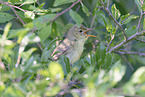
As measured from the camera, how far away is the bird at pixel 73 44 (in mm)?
2635

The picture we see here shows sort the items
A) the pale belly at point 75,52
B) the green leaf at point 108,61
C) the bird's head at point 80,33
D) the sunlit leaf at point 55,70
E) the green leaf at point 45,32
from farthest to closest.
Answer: the bird's head at point 80,33
the pale belly at point 75,52
the green leaf at point 108,61
the green leaf at point 45,32
the sunlit leaf at point 55,70

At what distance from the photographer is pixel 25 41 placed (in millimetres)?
974

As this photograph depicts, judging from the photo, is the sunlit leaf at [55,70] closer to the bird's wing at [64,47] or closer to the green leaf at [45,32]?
the green leaf at [45,32]

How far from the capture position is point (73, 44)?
2.86m

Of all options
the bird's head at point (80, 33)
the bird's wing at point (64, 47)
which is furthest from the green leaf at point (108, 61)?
the bird's head at point (80, 33)

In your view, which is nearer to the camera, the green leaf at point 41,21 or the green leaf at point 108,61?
the green leaf at point 41,21

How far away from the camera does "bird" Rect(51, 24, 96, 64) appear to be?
8.64ft

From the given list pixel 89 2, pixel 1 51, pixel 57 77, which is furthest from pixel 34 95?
pixel 89 2

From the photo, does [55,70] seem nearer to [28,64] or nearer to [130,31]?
[28,64]

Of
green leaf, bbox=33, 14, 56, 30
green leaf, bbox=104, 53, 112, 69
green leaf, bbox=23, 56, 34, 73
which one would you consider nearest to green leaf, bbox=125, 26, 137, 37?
green leaf, bbox=104, 53, 112, 69

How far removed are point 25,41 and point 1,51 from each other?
14cm

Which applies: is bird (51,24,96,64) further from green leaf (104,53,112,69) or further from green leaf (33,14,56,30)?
green leaf (33,14,56,30)

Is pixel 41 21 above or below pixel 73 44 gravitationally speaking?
above

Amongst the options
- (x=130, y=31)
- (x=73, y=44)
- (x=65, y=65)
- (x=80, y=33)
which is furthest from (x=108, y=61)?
(x=80, y=33)
